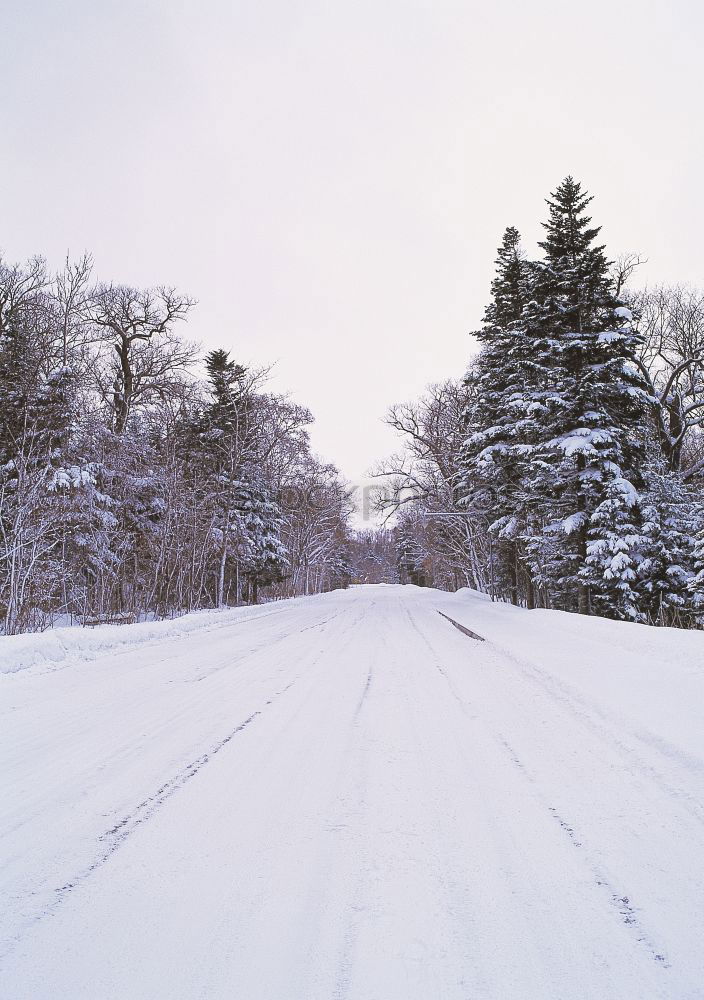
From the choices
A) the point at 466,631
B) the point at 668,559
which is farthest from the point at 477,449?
the point at 466,631

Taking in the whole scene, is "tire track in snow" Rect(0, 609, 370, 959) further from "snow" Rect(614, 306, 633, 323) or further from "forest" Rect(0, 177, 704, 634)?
"snow" Rect(614, 306, 633, 323)

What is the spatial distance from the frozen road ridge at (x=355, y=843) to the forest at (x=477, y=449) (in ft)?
23.7

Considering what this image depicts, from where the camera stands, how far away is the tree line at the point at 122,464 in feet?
40.0

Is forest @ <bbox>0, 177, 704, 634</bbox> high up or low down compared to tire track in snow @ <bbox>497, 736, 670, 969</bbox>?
up

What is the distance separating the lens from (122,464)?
18.5 m

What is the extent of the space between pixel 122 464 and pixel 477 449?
12.0 meters

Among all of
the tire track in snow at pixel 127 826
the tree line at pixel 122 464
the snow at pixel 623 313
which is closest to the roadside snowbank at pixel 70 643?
the tree line at pixel 122 464

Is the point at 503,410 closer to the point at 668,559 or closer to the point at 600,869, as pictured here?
the point at 668,559

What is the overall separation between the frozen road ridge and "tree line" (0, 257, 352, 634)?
23.6 ft

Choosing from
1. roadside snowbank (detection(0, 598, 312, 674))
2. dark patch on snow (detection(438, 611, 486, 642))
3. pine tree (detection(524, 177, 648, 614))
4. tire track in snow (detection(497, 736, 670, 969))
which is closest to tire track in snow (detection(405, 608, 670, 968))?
tire track in snow (detection(497, 736, 670, 969))

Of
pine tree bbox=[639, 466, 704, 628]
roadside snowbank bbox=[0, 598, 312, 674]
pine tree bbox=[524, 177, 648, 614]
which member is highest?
pine tree bbox=[524, 177, 648, 614]

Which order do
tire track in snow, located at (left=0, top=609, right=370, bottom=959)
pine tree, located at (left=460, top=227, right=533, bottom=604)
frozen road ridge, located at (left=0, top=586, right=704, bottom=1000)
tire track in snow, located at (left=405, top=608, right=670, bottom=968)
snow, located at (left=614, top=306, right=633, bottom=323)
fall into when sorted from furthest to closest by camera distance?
pine tree, located at (left=460, top=227, right=533, bottom=604), snow, located at (left=614, top=306, right=633, bottom=323), tire track in snow, located at (left=0, top=609, right=370, bottom=959), tire track in snow, located at (left=405, top=608, right=670, bottom=968), frozen road ridge, located at (left=0, top=586, right=704, bottom=1000)

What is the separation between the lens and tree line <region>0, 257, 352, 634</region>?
40.0ft

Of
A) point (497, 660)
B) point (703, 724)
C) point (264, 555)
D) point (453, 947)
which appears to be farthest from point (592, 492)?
point (264, 555)
